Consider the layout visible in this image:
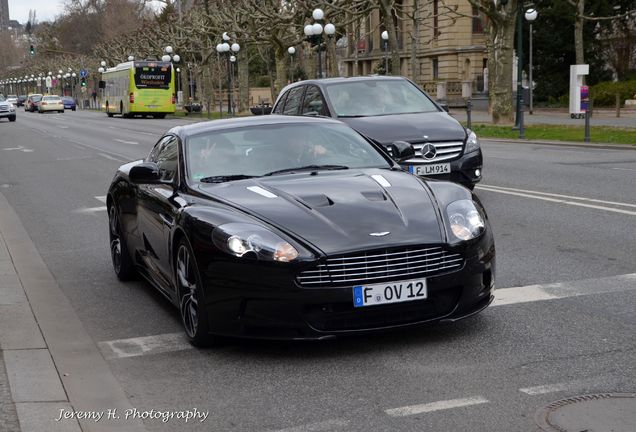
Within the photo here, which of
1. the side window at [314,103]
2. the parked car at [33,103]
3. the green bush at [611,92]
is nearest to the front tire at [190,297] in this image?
the side window at [314,103]

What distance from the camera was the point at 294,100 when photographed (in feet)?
52.0

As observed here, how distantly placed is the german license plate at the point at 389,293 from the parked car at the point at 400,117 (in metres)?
6.98

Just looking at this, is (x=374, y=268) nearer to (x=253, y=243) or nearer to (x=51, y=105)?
(x=253, y=243)

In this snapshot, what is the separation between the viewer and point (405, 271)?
19.2 feet

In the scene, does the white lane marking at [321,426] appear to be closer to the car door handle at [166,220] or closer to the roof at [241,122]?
the car door handle at [166,220]

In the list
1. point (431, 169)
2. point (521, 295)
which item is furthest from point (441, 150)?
point (521, 295)

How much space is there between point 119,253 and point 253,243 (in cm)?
328

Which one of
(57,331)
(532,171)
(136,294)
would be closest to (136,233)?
(136,294)

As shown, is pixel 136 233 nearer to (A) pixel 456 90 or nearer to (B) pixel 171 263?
(B) pixel 171 263

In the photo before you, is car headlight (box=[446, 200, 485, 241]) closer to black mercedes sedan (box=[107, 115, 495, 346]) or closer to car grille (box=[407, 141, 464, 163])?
black mercedes sedan (box=[107, 115, 495, 346])

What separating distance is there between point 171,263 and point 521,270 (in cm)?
307

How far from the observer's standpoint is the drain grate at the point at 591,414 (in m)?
4.55

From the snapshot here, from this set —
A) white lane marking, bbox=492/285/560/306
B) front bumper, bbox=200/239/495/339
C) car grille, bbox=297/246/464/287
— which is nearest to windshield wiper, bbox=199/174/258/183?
front bumper, bbox=200/239/495/339

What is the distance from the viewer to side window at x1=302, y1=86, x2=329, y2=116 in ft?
49.1
